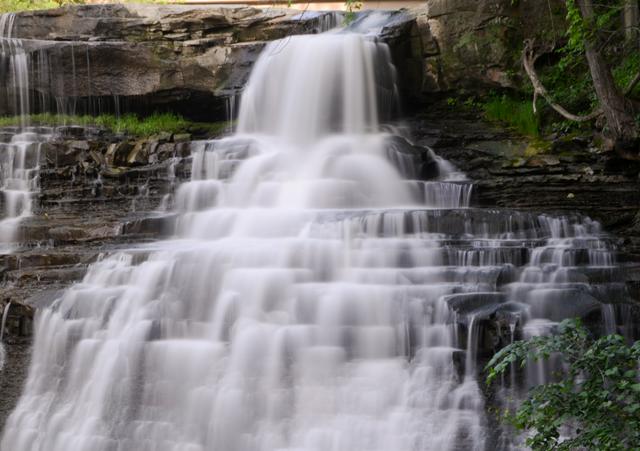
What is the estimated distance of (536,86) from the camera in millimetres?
11703

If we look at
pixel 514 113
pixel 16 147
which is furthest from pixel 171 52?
pixel 514 113

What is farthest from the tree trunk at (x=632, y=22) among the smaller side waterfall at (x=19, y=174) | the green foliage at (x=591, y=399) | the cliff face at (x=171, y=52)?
the smaller side waterfall at (x=19, y=174)

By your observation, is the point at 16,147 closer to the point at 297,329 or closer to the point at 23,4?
the point at 23,4

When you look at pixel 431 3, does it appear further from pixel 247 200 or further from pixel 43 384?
pixel 43 384

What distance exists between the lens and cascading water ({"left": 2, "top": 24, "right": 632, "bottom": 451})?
7285 millimetres

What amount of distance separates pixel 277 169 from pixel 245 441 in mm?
6036

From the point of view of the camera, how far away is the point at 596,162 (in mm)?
11281

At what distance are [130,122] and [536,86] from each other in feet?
27.7

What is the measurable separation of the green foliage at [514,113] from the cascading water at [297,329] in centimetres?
382

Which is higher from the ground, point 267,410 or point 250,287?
point 250,287

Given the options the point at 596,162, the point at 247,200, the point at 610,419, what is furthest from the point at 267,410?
the point at 596,162

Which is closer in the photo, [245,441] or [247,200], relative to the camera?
[245,441]

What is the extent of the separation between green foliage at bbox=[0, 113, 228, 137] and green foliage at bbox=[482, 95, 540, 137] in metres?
5.29

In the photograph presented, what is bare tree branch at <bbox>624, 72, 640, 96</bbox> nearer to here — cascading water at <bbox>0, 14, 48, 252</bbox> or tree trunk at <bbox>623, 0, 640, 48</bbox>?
tree trunk at <bbox>623, 0, 640, 48</bbox>
